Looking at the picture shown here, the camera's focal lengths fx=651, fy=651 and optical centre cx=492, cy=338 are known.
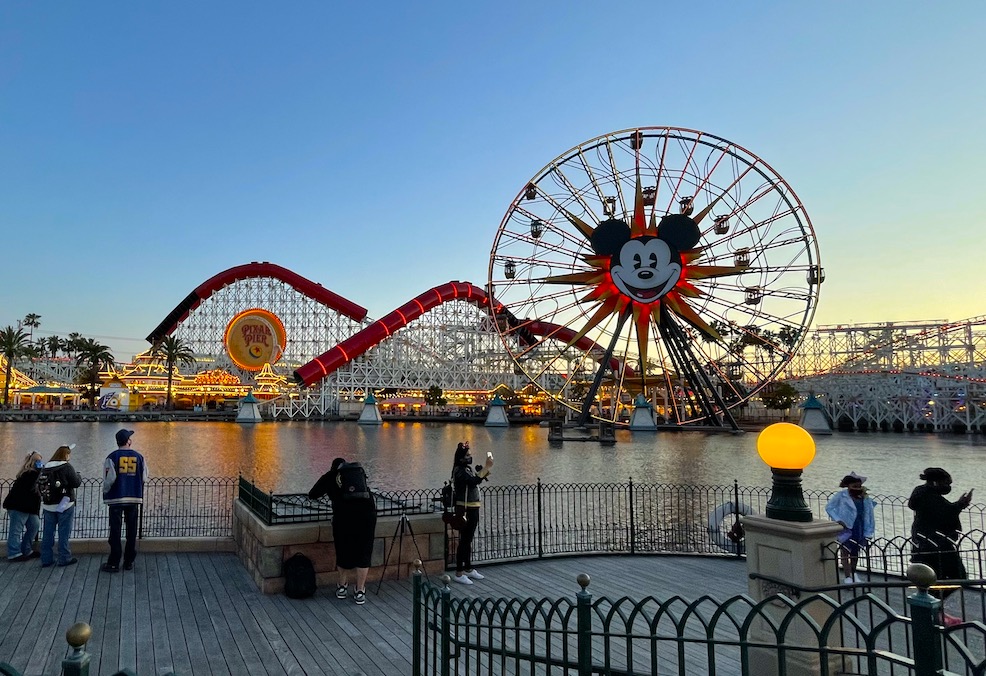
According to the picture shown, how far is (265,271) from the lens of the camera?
228 ft

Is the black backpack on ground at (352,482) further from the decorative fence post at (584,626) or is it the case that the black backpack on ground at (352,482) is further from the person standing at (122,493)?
the decorative fence post at (584,626)

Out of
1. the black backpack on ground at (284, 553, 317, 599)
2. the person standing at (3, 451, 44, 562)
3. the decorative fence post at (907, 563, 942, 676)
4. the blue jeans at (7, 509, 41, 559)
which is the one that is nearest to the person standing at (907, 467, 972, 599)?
the decorative fence post at (907, 563, 942, 676)

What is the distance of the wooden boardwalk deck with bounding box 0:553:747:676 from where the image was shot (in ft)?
18.1

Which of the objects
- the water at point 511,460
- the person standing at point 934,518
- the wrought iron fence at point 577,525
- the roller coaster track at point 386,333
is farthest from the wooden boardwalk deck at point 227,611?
the roller coaster track at point 386,333

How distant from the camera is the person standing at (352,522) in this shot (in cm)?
711

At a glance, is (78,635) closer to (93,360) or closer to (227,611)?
(227,611)

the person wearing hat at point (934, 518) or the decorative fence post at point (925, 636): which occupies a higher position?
the decorative fence post at point (925, 636)

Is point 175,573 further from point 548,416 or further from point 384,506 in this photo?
point 548,416

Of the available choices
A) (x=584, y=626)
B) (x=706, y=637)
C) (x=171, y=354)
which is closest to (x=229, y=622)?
(x=584, y=626)

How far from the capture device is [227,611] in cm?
674

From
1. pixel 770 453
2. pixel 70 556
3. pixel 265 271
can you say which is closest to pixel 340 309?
pixel 265 271

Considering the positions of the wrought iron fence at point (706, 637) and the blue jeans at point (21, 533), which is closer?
the wrought iron fence at point (706, 637)

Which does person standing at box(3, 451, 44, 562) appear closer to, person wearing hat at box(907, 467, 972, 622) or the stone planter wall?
the stone planter wall

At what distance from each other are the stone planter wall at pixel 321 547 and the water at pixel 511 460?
11.2 meters
